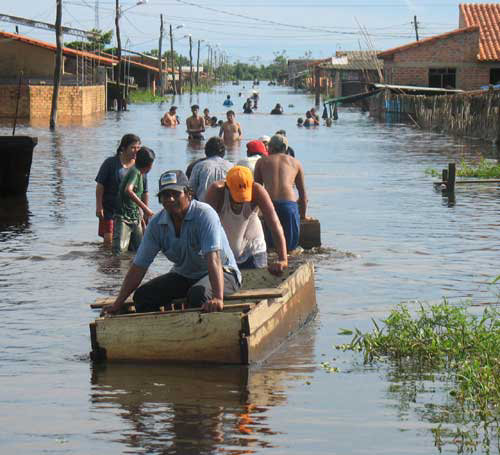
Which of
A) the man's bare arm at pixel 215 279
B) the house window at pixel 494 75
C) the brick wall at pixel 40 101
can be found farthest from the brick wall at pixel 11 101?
the man's bare arm at pixel 215 279

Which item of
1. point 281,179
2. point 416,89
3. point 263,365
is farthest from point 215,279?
point 416,89

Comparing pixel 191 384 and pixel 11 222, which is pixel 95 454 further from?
pixel 11 222

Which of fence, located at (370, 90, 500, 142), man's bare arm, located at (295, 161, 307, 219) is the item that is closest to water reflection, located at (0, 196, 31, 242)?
man's bare arm, located at (295, 161, 307, 219)

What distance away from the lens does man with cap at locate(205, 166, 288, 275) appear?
903 centimetres

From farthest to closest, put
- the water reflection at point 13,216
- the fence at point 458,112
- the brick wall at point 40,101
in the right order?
the brick wall at point 40,101, the fence at point 458,112, the water reflection at point 13,216

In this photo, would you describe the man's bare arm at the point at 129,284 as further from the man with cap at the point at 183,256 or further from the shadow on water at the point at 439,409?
the shadow on water at the point at 439,409

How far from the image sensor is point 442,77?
60.9 metres

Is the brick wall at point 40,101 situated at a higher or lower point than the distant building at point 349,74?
lower

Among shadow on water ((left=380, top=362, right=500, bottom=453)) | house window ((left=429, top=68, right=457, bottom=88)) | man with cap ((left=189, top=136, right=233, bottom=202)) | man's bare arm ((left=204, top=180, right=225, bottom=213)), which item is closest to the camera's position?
shadow on water ((left=380, top=362, right=500, bottom=453))

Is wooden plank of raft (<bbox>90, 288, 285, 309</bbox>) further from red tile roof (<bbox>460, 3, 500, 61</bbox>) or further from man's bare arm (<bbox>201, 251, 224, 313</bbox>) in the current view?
red tile roof (<bbox>460, 3, 500, 61</bbox>)

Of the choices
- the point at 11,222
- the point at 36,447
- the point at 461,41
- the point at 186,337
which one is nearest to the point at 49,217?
the point at 11,222

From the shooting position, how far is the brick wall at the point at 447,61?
2335 inches

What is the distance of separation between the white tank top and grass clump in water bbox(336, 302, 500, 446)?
1062mm

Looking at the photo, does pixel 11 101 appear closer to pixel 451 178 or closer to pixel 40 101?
pixel 40 101
